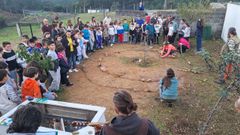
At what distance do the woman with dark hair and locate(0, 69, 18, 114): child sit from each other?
3.80 m

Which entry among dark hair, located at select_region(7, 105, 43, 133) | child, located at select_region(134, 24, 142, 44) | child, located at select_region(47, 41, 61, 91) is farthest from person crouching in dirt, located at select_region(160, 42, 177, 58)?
dark hair, located at select_region(7, 105, 43, 133)

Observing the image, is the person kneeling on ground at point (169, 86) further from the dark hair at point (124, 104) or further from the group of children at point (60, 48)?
the dark hair at point (124, 104)

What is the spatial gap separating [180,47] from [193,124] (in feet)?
23.0

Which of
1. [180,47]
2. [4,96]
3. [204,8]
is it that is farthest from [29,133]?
[204,8]

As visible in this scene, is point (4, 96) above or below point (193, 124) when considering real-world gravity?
above

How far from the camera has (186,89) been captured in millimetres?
7863

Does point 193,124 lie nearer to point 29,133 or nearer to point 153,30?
point 29,133

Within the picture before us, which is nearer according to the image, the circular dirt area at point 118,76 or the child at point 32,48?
the circular dirt area at point 118,76

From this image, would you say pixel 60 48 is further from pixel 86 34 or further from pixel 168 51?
pixel 168 51

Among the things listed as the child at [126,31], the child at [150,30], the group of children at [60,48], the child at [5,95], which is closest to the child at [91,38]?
the group of children at [60,48]

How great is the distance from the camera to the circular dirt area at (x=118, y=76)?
7.28 meters

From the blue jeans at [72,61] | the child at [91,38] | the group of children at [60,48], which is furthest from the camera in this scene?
the child at [91,38]

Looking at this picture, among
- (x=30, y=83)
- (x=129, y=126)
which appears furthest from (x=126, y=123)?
(x=30, y=83)

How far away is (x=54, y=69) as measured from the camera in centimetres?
733
